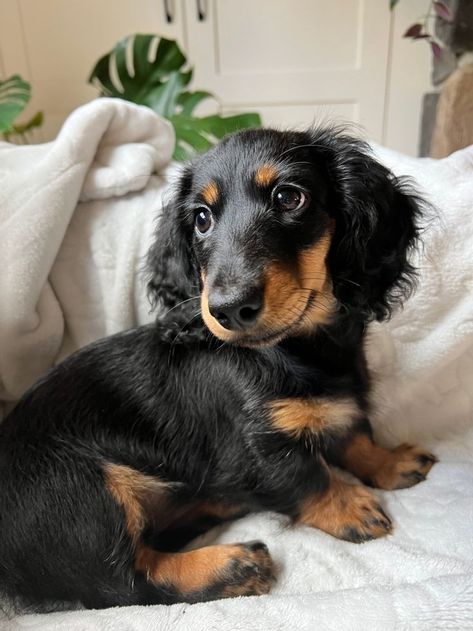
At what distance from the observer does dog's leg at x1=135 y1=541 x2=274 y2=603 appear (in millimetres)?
1067

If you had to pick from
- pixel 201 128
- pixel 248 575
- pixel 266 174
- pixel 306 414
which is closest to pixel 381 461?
pixel 306 414

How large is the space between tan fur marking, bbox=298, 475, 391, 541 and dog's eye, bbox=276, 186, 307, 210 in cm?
63


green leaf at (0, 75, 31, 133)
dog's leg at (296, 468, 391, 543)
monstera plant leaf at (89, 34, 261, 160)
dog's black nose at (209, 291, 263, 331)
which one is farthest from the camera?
monstera plant leaf at (89, 34, 261, 160)

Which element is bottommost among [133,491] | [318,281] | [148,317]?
[133,491]

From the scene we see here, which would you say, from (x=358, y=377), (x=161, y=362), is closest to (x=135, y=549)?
(x=161, y=362)

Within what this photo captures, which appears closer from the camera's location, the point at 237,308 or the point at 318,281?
the point at 237,308

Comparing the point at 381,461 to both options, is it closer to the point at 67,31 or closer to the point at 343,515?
the point at 343,515

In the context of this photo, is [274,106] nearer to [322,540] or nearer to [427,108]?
[427,108]

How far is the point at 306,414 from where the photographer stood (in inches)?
43.8

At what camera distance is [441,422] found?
56.7 inches

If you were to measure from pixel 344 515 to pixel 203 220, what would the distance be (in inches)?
28.5

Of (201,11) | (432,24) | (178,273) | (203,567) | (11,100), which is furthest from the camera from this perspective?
(201,11)

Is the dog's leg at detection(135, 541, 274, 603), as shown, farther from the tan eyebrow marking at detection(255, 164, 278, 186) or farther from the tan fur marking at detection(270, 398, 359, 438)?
the tan eyebrow marking at detection(255, 164, 278, 186)

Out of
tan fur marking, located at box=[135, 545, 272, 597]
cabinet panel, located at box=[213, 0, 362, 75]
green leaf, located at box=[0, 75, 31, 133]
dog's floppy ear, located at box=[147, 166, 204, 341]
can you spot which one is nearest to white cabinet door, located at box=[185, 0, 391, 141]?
cabinet panel, located at box=[213, 0, 362, 75]
